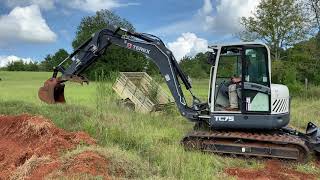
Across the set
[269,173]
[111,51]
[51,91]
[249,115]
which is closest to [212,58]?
[249,115]

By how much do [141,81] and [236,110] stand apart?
28.8ft

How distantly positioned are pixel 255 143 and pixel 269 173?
161cm

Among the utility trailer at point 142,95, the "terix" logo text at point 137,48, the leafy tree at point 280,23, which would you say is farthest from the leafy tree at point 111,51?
the "terix" logo text at point 137,48

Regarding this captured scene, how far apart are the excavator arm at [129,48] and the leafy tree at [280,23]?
21.2 meters

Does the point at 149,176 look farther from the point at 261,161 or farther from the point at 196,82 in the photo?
the point at 196,82

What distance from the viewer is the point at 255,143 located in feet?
35.8

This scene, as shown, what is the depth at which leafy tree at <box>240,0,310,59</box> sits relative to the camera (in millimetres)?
33156

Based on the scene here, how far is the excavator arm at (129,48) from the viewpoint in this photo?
12.7 m

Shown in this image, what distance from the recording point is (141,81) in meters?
19.5

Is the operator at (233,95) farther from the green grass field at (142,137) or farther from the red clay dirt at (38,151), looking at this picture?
the red clay dirt at (38,151)

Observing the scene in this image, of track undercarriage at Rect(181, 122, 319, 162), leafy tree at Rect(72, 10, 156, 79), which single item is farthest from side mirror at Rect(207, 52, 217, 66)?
leafy tree at Rect(72, 10, 156, 79)

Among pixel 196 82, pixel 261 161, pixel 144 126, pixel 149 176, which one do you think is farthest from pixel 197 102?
pixel 196 82

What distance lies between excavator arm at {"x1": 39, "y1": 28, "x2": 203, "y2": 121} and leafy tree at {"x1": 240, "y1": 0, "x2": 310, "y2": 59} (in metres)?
21.2

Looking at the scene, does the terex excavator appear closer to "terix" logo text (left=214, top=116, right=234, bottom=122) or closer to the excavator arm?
"terix" logo text (left=214, top=116, right=234, bottom=122)
